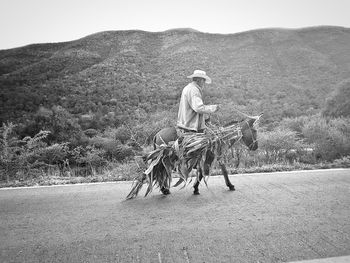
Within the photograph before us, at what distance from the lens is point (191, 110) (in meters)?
5.05

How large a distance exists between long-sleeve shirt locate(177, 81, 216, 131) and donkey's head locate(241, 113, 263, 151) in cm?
78

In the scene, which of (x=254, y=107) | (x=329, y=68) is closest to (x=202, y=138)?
(x=254, y=107)

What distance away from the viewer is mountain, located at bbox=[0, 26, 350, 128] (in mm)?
28312

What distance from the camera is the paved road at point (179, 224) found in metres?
2.84

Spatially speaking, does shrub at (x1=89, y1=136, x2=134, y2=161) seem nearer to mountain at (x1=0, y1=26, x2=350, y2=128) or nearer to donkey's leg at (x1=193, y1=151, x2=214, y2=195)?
mountain at (x1=0, y1=26, x2=350, y2=128)

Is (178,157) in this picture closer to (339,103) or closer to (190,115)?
(190,115)

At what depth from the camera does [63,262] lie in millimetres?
2717

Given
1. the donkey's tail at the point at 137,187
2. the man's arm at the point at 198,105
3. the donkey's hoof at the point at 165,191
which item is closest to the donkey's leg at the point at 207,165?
the donkey's hoof at the point at 165,191

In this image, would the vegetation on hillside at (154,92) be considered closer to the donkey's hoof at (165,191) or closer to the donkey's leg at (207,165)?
the donkey's leg at (207,165)

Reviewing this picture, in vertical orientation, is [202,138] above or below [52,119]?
above

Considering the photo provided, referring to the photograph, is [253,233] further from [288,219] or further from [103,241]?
[103,241]

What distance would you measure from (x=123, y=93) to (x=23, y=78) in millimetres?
14491

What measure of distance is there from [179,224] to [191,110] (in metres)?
2.23

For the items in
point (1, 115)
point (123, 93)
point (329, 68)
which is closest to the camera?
point (1, 115)
